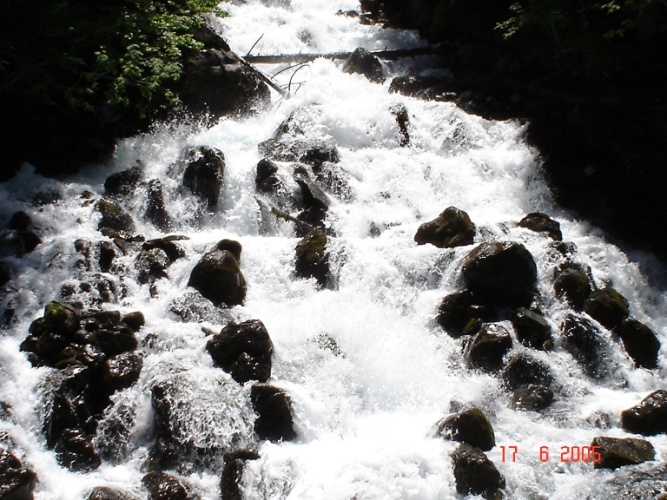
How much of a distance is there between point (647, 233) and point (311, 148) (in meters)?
6.87

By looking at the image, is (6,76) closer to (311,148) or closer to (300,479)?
(311,148)

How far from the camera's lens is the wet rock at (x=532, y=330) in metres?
8.72

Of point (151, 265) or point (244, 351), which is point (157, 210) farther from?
point (244, 351)

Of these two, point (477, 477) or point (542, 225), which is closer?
point (477, 477)

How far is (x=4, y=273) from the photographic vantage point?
8.64 m

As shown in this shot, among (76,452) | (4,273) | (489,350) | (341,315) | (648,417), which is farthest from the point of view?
(341,315)

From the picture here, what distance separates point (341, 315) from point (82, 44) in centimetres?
648

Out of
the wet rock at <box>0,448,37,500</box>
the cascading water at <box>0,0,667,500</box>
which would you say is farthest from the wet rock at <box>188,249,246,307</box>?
the wet rock at <box>0,448,37,500</box>

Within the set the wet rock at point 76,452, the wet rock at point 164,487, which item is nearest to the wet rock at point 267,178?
the wet rock at point 76,452

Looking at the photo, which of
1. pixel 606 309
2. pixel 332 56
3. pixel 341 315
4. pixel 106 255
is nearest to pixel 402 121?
pixel 332 56

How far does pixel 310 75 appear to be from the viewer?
1625cm

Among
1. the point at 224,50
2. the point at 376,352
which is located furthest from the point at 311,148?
the point at 376,352

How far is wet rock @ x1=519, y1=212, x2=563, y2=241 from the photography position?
35.4 ft
